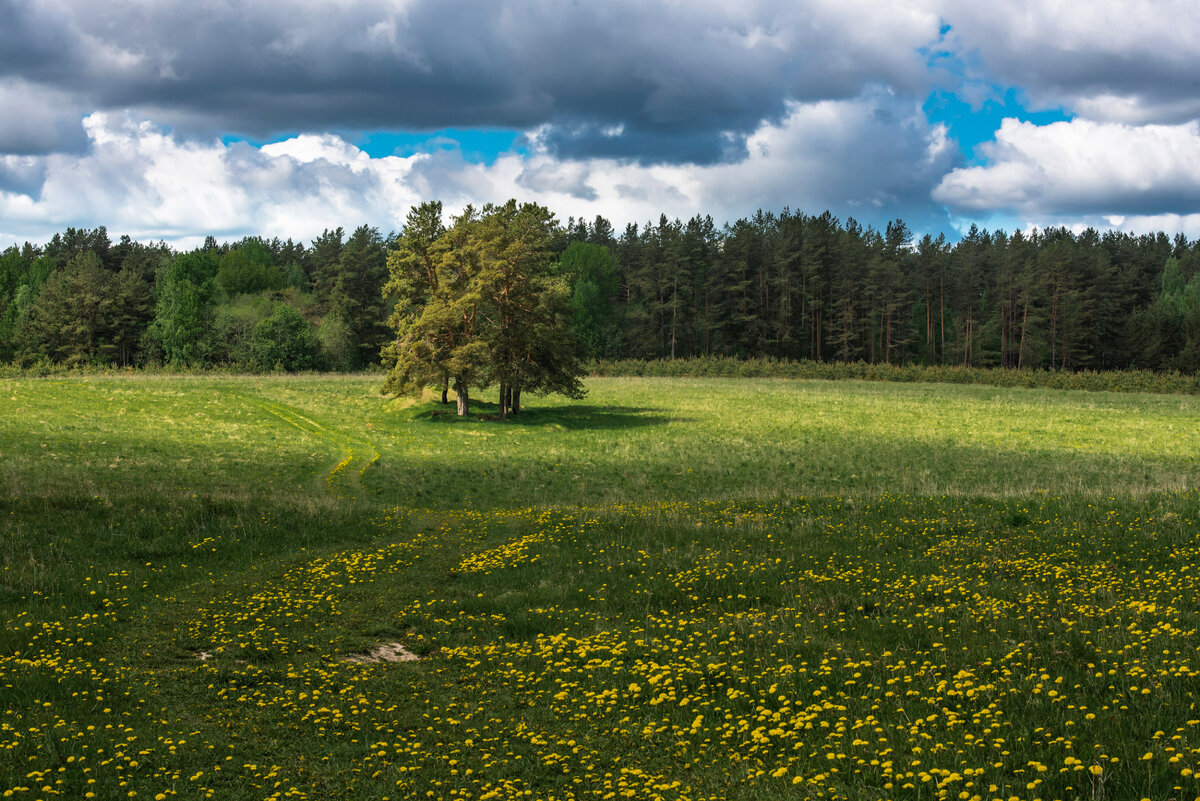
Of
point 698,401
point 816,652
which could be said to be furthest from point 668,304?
point 816,652

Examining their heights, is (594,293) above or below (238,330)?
above

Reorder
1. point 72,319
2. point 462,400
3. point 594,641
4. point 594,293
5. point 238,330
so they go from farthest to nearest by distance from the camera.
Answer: point 594,293
point 72,319
point 238,330
point 462,400
point 594,641

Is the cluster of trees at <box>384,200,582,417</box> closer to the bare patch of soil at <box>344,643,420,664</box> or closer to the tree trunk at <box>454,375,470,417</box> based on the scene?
the tree trunk at <box>454,375,470,417</box>

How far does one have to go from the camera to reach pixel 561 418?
53.5 metres

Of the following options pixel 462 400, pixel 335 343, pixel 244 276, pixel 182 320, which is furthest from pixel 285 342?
pixel 462 400

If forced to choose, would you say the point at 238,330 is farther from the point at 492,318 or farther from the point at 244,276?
the point at 492,318

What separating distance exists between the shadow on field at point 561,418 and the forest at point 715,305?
5393cm

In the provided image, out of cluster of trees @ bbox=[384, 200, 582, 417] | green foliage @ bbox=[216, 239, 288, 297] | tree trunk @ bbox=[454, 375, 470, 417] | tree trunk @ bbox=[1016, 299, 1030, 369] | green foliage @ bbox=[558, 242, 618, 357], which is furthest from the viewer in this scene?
green foliage @ bbox=[216, 239, 288, 297]

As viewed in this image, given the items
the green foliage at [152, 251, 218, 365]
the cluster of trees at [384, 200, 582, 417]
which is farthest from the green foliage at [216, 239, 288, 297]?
the cluster of trees at [384, 200, 582, 417]

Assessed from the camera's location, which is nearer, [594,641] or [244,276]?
[594,641]

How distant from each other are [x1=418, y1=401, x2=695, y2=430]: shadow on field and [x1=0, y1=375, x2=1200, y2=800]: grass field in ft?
71.1

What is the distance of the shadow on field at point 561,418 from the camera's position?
166 feet

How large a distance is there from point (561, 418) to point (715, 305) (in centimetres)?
8146

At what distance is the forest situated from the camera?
11050 centimetres
